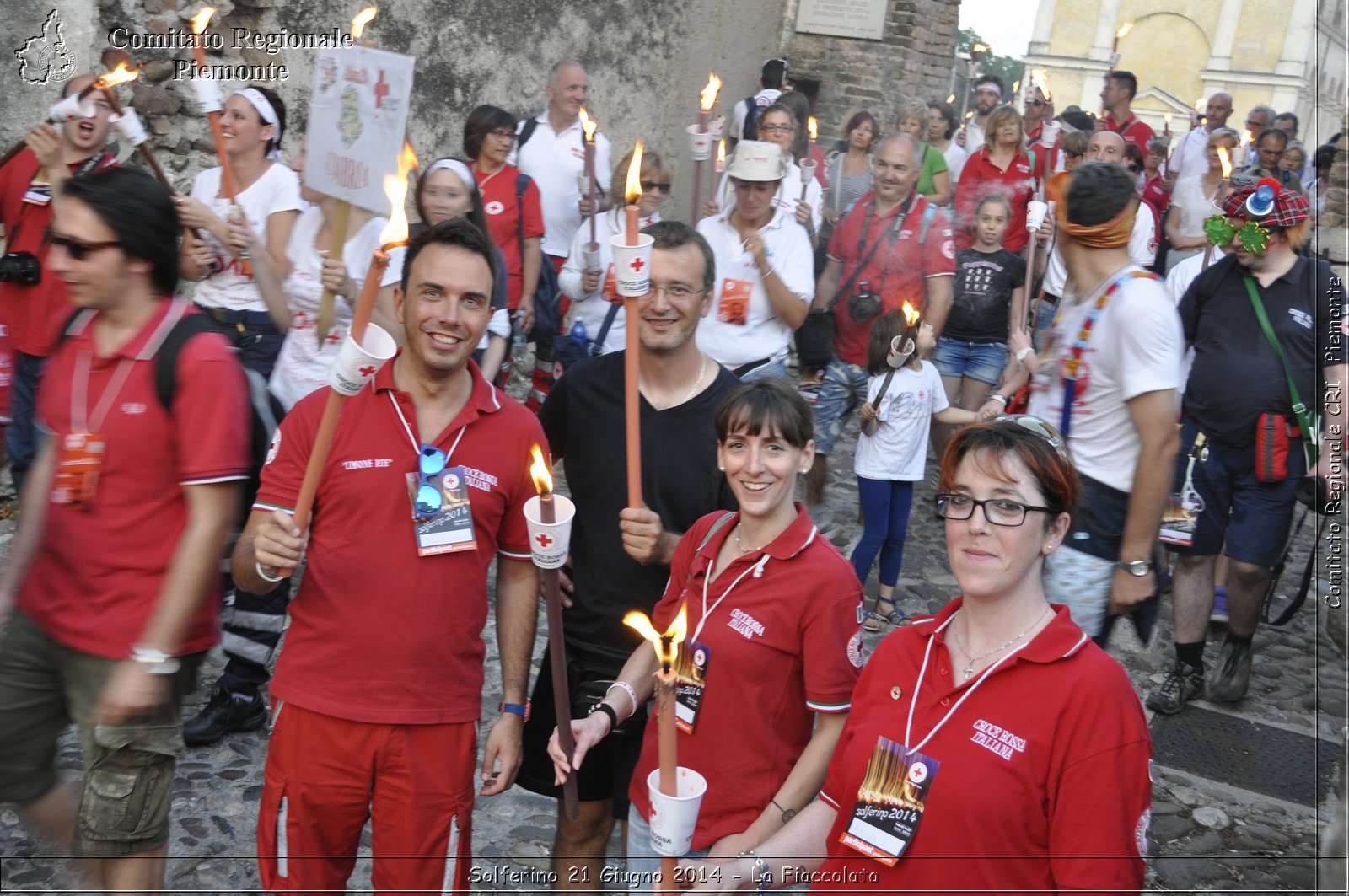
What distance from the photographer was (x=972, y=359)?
8125mm

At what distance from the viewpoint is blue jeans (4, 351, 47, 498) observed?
5.64 m

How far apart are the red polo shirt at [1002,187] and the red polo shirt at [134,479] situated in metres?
7.16

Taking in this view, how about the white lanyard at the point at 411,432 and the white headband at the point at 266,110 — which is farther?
the white headband at the point at 266,110

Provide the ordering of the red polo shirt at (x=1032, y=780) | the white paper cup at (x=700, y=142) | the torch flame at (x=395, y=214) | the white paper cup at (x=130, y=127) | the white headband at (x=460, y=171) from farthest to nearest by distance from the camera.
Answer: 1. the white paper cup at (x=700, y=142)
2. the white paper cup at (x=130, y=127)
3. the white headband at (x=460, y=171)
4. the torch flame at (x=395, y=214)
5. the red polo shirt at (x=1032, y=780)

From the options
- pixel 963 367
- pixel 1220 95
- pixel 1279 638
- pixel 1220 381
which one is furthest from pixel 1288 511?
pixel 1220 95

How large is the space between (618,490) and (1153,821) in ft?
9.15

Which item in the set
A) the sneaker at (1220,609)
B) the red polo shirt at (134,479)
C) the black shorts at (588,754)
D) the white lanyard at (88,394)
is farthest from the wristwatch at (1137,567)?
the sneaker at (1220,609)

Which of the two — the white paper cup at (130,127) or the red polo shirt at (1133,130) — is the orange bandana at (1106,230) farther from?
the red polo shirt at (1133,130)

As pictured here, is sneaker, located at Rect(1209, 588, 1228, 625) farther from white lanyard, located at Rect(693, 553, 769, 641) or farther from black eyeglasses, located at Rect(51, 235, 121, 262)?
black eyeglasses, located at Rect(51, 235, 121, 262)

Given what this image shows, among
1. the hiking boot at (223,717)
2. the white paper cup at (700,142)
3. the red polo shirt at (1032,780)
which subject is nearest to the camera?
the red polo shirt at (1032,780)

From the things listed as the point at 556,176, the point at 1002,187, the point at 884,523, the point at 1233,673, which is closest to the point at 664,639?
the point at 884,523

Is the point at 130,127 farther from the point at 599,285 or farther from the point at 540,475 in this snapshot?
the point at 540,475

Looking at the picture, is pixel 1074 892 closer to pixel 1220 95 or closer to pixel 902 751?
pixel 902 751

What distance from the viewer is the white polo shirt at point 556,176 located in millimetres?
8742
